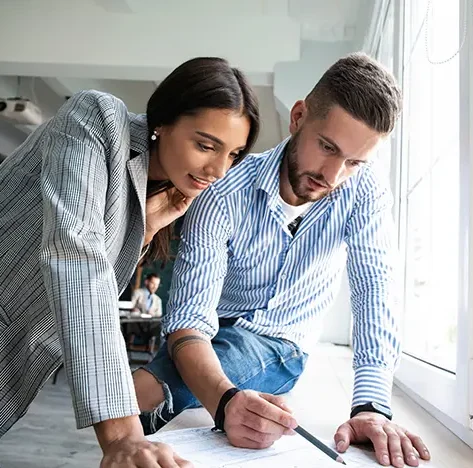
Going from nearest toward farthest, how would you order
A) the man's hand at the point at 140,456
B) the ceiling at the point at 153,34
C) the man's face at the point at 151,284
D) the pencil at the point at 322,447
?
the man's hand at the point at 140,456
the pencil at the point at 322,447
the ceiling at the point at 153,34
the man's face at the point at 151,284

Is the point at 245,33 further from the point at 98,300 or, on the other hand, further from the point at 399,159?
the point at 98,300

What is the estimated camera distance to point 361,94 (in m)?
1.35

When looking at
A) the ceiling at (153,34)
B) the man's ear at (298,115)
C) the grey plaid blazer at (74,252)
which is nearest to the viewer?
the grey plaid blazer at (74,252)

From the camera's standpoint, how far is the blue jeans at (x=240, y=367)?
1.32m

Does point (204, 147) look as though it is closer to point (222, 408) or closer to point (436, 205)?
point (222, 408)

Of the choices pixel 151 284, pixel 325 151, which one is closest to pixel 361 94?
pixel 325 151

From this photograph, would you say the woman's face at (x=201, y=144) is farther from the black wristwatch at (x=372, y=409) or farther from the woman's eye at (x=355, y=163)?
the black wristwatch at (x=372, y=409)

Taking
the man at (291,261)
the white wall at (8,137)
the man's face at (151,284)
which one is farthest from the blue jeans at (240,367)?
the white wall at (8,137)

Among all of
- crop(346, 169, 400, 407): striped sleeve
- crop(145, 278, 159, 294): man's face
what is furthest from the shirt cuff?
crop(145, 278, 159, 294): man's face

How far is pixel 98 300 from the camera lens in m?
0.83

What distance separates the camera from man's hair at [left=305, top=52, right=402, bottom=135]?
4.38ft

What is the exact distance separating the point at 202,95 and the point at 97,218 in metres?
0.42

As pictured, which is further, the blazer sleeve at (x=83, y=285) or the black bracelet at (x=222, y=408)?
the black bracelet at (x=222, y=408)

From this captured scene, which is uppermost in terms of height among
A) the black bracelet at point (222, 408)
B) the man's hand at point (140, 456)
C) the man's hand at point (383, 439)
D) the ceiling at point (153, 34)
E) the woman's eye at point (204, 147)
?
the ceiling at point (153, 34)
